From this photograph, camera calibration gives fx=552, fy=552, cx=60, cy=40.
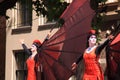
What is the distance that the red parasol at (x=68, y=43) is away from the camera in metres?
10.9

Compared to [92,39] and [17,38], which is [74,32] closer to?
[92,39]

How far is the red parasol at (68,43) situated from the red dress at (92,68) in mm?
943

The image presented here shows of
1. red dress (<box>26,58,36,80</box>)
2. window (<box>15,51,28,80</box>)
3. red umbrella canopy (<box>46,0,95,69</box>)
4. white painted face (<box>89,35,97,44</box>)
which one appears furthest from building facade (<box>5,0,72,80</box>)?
white painted face (<box>89,35,97,44</box>)

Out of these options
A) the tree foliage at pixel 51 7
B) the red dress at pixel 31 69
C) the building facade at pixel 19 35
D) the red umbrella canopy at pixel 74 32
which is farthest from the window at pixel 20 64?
the red umbrella canopy at pixel 74 32

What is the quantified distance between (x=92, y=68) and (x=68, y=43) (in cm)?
145

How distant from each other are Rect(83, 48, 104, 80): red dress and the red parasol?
3.10 ft

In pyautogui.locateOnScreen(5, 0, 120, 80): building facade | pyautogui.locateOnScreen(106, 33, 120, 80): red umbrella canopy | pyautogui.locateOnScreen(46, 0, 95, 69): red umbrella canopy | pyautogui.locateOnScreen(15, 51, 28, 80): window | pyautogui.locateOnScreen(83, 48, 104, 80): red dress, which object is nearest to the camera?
pyautogui.locateOnScreen(83, 48, 104, 80): red dress

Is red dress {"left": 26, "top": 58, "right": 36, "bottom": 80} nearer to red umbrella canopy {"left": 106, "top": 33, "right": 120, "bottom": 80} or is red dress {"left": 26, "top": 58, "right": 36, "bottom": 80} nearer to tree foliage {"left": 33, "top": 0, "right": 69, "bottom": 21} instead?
tree foliage {"left": 33, "top": 0, "right": 69, "bottom": 21}

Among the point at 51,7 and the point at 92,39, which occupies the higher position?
the point at 51,7

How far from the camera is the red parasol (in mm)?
10938

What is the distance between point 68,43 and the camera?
1108 centimetres

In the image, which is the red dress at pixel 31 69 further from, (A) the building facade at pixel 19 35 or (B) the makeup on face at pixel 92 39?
(A) the building facade at pixel 19 35

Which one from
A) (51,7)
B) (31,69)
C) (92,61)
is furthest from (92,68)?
(51,7)

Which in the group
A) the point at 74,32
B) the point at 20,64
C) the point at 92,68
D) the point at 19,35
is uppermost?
the point at 19,35
